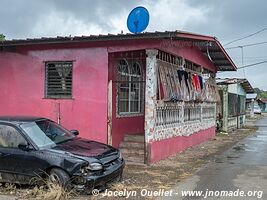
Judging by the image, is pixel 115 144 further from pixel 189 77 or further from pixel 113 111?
pixel 189 77

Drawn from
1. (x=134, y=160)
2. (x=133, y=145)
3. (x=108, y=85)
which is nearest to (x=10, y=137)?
(x=108, y=85)

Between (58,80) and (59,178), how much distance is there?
532 cm

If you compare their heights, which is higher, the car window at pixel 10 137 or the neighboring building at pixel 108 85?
the neighboring building at pixel 108 85

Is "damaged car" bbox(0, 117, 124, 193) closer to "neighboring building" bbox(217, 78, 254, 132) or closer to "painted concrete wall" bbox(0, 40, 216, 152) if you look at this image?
"painted concrete wall" bbox(0, 40, 216, 152)

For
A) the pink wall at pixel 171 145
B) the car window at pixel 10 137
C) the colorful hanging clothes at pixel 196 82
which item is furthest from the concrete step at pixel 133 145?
the car window at pixel 10 137

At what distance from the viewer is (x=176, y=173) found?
33.1ft

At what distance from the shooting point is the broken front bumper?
7523 mm

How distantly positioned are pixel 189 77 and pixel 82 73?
432 centimetres

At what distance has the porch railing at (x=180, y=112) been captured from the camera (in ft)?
39.3

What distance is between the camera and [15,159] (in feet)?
26.5

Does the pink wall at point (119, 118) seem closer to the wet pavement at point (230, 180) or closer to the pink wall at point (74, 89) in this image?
the pink wall at point (74, 89)

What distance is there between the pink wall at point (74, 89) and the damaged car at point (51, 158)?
2964 millimetres

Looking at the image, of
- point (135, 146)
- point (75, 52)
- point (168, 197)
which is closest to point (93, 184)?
point (168, 197)

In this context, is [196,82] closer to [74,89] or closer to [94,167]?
[74,89]
